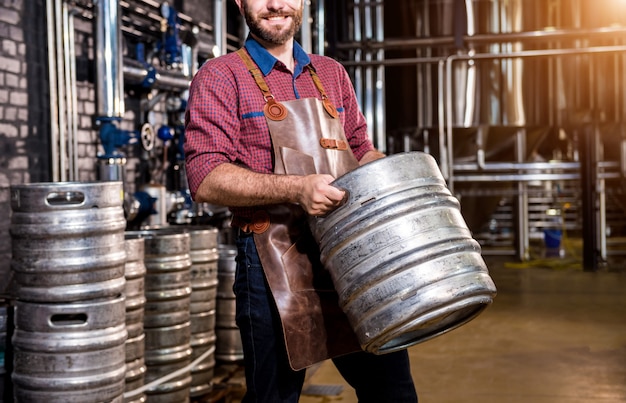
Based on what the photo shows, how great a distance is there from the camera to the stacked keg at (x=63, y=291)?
2908 mm

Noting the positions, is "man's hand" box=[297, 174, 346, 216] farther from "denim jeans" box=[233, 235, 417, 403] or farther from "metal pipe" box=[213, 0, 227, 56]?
"metal pipe" box=[213, 0, 227, 56]

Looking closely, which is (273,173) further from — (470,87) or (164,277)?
(470,87)

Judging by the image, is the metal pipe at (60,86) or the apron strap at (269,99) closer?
the apron strap at (269,99)

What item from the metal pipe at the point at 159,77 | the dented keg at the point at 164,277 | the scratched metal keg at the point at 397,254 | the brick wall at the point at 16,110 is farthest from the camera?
the metal pipe at the point at 159,77

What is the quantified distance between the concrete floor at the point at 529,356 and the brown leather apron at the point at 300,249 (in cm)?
196

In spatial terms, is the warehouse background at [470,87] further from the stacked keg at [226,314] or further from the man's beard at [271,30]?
the man's beard at [271,30]

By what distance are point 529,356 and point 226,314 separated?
1.67m

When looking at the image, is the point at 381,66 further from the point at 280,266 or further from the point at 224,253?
the point at 280,266

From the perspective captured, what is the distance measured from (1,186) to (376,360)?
2324 mm

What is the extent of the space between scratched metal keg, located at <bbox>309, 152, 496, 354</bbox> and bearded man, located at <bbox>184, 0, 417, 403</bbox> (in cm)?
17

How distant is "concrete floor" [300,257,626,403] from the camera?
4.07 m

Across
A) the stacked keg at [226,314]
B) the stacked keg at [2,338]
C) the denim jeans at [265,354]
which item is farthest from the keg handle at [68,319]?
the stacked keg at [226,314]

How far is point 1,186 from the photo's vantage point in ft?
12.7

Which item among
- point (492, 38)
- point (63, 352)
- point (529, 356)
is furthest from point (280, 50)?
point (492, 38)
